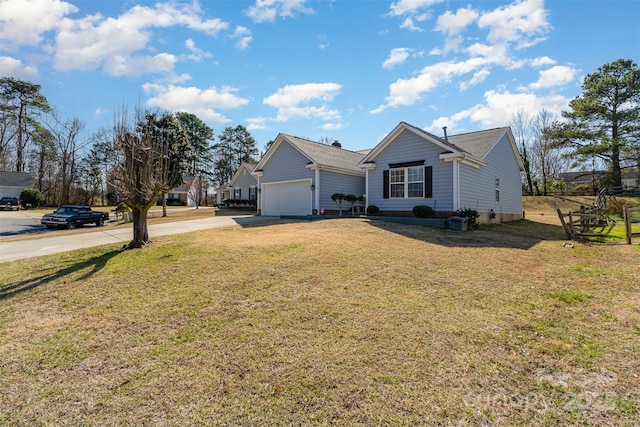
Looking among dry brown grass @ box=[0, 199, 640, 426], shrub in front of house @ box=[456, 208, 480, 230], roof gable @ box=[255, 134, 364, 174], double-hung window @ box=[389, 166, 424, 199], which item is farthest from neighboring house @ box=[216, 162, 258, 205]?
dry brown grass @ box=[0, 199, 640, 426]

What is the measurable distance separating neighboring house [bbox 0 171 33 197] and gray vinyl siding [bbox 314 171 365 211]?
140 feet

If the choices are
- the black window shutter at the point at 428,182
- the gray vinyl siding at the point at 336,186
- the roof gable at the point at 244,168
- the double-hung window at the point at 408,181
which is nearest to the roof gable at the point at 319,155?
the gray vinyl siding at the point at 336,186

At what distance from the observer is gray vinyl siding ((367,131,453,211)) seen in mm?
14508

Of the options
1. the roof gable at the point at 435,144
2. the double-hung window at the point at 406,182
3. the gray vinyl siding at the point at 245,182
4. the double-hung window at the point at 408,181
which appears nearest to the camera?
the roof gable at the point at 435,144

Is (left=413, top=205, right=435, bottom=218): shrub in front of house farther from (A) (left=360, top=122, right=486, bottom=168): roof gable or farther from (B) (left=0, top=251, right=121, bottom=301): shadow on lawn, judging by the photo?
(B) (left=0, top=251, right=121, bottom=301): shadow on lawn

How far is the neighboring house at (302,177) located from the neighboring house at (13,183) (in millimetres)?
37145

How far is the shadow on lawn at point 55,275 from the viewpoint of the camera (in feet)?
20.0

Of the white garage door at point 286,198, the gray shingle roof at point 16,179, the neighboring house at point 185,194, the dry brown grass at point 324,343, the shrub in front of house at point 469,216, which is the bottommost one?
the dry brown grass at point 324,343

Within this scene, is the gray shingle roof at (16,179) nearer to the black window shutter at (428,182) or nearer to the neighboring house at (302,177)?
the neighboring house at (302,177)

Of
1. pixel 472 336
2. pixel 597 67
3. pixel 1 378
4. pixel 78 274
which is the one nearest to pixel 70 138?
pixel 78 274

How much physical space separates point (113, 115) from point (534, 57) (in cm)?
1672

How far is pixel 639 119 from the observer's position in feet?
84.5

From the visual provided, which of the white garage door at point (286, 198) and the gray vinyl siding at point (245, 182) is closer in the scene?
the white garage door at point (286, 198)

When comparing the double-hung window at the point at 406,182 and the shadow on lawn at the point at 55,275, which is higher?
the double-hung window at the point at 406,182
